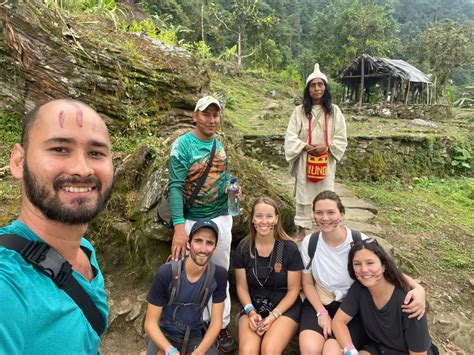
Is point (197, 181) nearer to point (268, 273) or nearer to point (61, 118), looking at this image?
point (268, 273)

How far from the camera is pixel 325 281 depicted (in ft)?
8.18

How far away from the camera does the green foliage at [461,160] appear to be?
8759 millimetres

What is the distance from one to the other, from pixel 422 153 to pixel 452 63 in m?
18.0

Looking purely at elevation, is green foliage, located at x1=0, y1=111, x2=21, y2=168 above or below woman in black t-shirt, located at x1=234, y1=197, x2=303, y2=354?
above

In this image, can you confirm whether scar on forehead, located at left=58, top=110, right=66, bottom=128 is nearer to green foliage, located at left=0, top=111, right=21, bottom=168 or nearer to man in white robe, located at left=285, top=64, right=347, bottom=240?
man in white robe, located at left=285, top=64, right=347, bottom=240

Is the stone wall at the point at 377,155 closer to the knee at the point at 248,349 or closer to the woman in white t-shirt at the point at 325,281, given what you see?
the woman in white t-shirt at the point at 325,281

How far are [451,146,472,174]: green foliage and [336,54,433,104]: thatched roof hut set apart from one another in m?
9.40

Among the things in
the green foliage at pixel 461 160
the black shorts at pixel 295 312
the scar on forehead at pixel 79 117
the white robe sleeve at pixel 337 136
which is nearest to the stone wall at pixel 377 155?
the green foliage at pixel 461 160

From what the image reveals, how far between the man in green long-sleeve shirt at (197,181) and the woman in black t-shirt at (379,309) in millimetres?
939

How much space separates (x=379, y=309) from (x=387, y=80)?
20384 mm

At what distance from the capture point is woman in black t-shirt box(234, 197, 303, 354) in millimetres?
2518

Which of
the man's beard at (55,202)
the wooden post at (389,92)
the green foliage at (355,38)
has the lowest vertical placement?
the man's beard at (55,202)

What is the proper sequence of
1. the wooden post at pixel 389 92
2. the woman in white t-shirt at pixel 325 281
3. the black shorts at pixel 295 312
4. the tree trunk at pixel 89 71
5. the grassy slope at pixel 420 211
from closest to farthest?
the woman in white t-shirt at pixel 325 281 < the black shorts at pixel 295 312 < the grassy slope at pixel 420 211 < the tree trunk at pixel 89 71 < the wooden post at pixel 389 92

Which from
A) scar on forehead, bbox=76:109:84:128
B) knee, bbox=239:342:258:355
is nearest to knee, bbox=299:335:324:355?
knee, bbox=239:342:258:355
